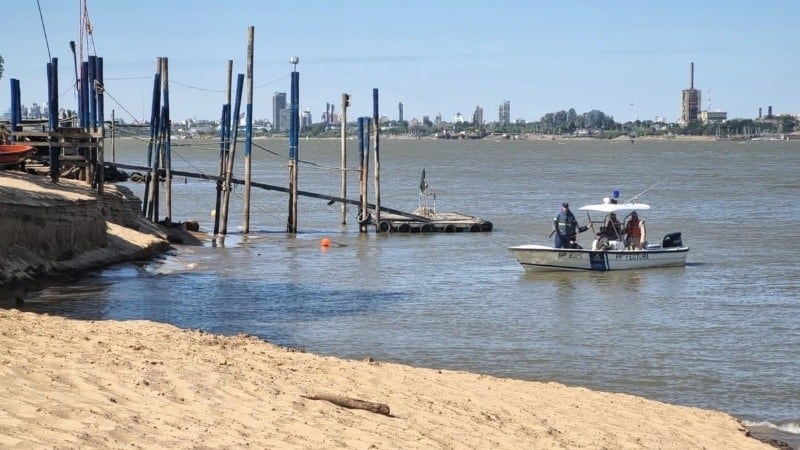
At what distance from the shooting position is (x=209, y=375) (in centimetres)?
1107

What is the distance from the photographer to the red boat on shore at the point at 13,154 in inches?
1085

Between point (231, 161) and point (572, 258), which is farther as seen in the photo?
point (231, 161)

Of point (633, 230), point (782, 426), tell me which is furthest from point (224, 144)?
point (782, 426)

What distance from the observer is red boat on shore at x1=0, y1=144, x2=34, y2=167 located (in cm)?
2756

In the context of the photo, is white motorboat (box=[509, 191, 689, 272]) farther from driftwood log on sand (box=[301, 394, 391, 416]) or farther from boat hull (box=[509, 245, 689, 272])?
driftwood log on sand (box=[301, 394, 391, 416])

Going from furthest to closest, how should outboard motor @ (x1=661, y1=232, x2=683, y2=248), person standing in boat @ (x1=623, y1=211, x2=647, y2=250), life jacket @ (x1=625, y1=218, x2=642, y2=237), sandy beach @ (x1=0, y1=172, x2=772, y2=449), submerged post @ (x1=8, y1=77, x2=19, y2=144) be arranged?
submerged post @ (x1=8, y1=77, x2=19, y2=144) < outboard motor @ (x1=661, y1=232, x2=683, y2=248) < life jacket @ (x1=625, y1=218, x2=642, y2=237) < person standing in boat @ (x1=623, y1=211, x2=647, y2=250) < sandy beach @ (x1=0, y1=172, x2=772, y2=449)

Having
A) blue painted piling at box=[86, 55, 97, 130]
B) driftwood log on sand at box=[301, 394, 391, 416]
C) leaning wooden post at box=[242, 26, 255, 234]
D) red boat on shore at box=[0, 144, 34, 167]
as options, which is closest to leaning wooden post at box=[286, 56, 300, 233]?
leaning wooden post at box=[242, 26, 255, 234]

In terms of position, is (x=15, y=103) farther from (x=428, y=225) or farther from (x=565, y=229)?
(x=565, y=229)

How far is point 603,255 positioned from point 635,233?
1860 mm

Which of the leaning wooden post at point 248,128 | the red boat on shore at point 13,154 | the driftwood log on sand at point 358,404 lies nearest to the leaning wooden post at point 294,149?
the leaning wooden post at point 248,128

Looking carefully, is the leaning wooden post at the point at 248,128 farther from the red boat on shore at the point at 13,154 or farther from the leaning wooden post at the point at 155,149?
the red boat on shore at the point at 13,154

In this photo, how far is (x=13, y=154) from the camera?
27750 millimetres

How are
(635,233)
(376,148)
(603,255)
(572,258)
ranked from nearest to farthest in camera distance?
(572,258) → (603,255) → (635,233) → (376,148)

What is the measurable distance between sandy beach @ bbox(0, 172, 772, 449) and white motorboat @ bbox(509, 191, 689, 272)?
13.6 m
